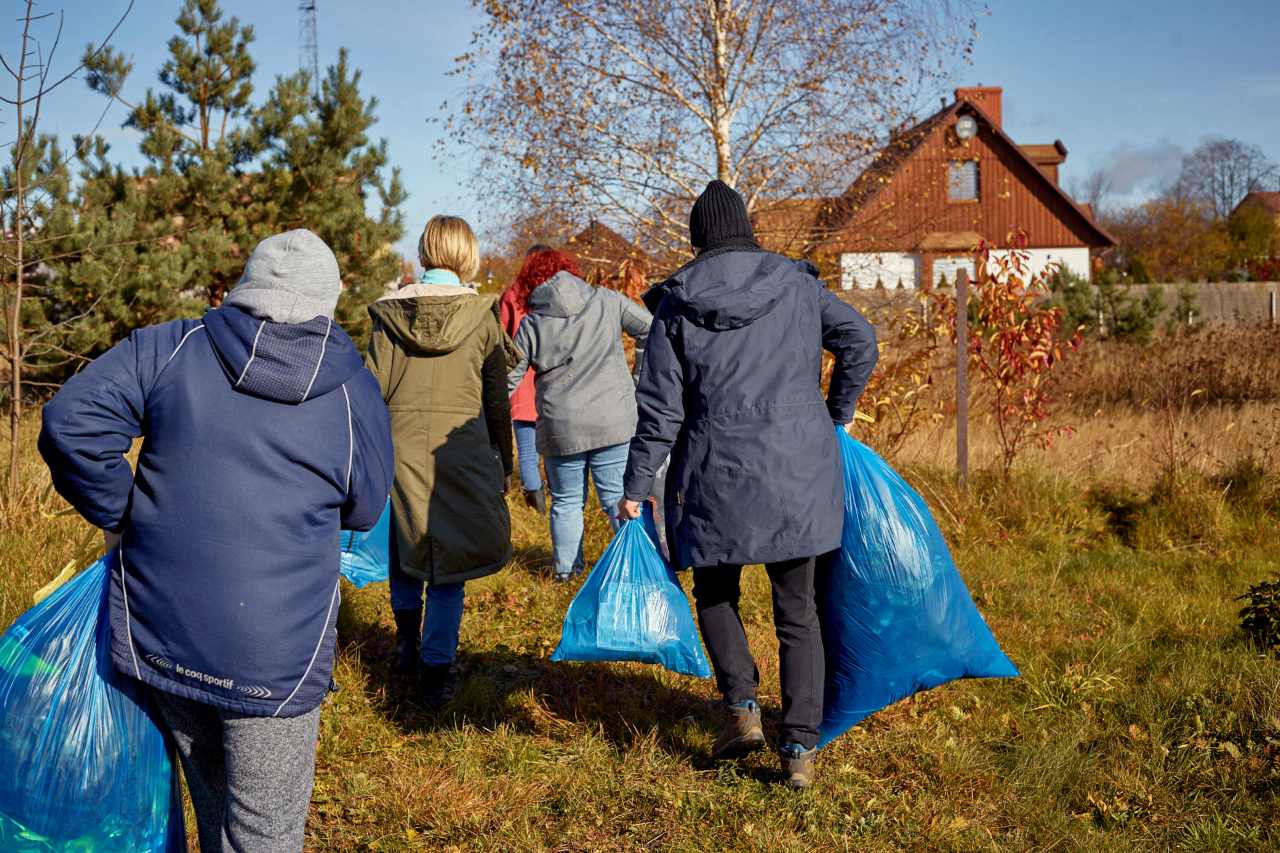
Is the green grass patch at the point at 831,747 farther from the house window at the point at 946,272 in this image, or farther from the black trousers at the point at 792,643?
the house window at the point at 946,272

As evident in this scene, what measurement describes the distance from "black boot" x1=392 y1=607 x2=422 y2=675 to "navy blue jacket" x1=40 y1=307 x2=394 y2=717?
173 centimetres

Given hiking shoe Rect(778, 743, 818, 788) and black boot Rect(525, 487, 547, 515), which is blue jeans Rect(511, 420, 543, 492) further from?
hiking shoe Rect(778, 743, 818, 788)

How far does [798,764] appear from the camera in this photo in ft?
10.1

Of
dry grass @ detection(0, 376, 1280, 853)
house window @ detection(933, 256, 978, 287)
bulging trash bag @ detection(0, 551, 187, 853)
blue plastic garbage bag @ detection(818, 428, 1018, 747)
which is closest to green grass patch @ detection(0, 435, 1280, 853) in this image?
dry grass @ detection(0, 376, 1280, 853)

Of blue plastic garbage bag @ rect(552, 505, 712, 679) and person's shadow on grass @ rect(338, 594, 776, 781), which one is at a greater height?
blue plastic garbage bag @ rect(552, 505, 712, 679)

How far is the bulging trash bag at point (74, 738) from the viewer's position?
2129 millimetres

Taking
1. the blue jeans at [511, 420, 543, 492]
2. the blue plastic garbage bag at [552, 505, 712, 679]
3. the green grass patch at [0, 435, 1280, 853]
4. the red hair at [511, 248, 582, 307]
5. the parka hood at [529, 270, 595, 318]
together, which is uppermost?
the red hair at [511, 248, 582, 307]

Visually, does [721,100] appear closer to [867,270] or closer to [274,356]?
[867,270]

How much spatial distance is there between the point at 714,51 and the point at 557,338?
15.9 feet

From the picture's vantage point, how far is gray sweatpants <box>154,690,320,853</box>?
2.12 metres

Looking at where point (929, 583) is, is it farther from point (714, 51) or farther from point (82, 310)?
point (82, 310)

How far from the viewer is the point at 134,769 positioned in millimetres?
2178

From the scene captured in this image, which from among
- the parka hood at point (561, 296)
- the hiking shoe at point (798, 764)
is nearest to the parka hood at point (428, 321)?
the parka hood at point (561, 296)

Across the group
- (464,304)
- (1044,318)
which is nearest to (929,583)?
(464,304)
